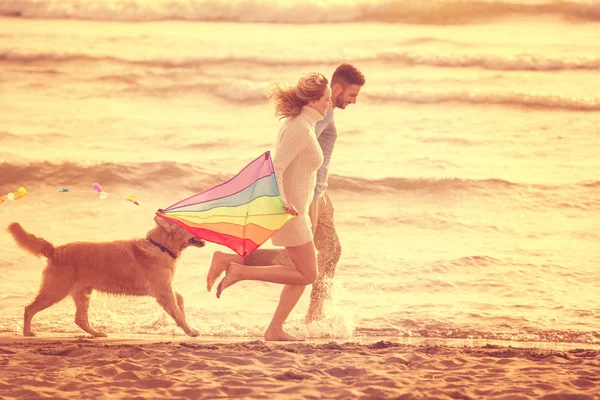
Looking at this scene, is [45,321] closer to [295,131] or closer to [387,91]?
[295,131]

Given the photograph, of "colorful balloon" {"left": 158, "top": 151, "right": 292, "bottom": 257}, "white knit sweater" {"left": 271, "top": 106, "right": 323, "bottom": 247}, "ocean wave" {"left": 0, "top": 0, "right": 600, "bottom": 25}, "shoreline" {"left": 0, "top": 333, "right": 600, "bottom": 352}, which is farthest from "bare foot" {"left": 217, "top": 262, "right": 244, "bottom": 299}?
Result: "ocean wave" {"left": 0, "top": 0, "right": 600, "bottom": 25}

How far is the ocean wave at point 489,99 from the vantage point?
1873 centimetres

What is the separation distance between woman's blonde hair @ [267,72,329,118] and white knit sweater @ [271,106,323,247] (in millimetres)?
51

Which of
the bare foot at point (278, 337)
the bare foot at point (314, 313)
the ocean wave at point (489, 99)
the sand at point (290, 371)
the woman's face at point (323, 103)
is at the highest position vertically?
the ocean wave at point (489, 99)

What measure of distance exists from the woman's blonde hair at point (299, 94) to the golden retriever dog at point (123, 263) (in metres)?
1.32

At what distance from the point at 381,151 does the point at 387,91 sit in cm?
362

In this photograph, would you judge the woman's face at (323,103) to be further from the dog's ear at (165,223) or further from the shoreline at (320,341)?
the shoreline at (320,341)

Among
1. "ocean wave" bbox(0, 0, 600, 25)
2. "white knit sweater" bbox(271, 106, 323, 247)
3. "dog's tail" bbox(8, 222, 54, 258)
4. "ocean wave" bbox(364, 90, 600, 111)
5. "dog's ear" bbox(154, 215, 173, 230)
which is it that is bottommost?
"dog's tail" bbox(8, 222, 54, 258)

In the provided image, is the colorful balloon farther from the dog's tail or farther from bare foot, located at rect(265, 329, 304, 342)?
the dog's tail

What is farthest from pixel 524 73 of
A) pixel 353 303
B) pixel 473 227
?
pixel 353 303

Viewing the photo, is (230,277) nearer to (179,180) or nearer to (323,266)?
(323,266)

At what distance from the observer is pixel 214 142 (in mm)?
16516

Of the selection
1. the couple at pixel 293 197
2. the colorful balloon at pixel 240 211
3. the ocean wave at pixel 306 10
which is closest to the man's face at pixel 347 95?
the couple at pixel 293 197

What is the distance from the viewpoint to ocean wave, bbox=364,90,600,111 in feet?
61.5
